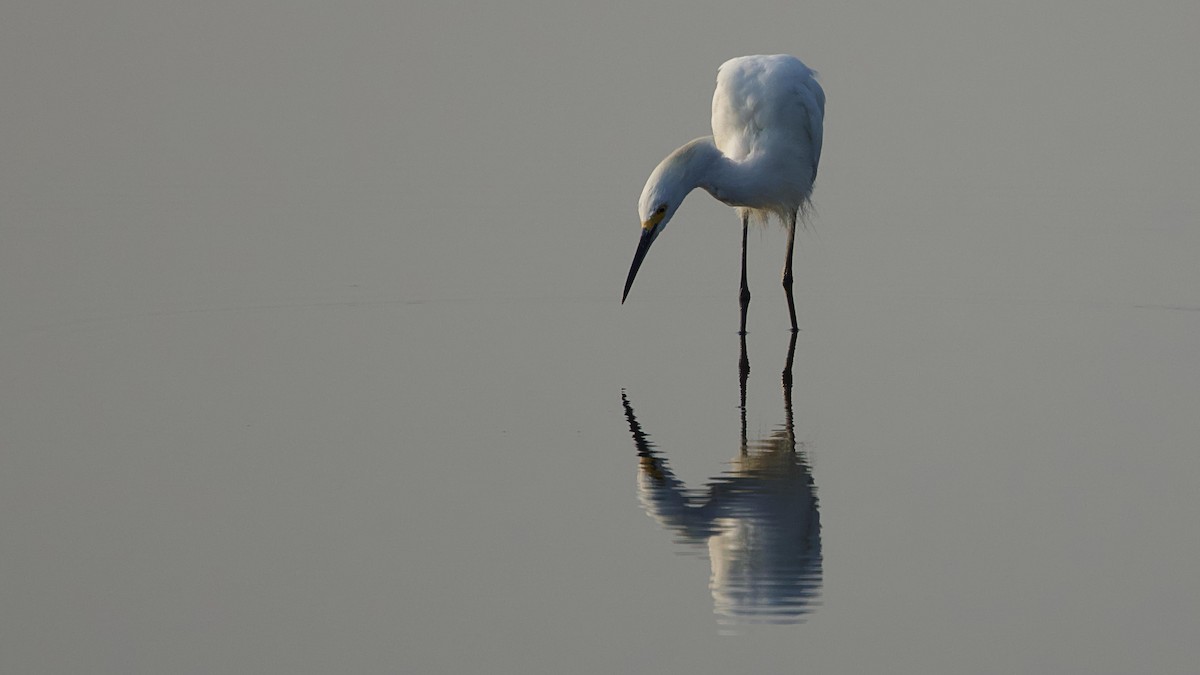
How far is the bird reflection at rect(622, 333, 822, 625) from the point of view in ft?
23.2

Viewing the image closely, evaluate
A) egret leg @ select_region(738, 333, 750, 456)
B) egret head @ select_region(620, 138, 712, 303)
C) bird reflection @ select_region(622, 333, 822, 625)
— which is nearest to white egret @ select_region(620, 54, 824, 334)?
egret head @ select_region(620, 138, 712, 303)

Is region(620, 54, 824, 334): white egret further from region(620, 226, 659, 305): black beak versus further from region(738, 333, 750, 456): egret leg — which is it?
region(738, 333, 750, 456): egret leg

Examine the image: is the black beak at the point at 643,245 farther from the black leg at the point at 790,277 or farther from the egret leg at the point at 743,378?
the black leg at the point at 790,277

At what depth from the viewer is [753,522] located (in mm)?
7957

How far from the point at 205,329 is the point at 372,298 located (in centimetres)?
184

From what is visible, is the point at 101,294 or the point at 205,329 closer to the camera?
the point at 205,329

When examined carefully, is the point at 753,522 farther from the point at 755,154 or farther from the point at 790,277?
the point at 790,277

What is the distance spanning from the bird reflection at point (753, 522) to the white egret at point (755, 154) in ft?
7.27

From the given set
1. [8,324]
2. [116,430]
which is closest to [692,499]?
[116,430]

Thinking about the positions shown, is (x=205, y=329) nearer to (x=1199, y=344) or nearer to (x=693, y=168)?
(x=693, y=168)

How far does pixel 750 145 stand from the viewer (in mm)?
12258

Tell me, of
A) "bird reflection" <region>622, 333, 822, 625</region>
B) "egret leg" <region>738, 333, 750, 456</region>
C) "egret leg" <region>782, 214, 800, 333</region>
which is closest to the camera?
"bird reflection" <region>622, 333, 822, 625</region>

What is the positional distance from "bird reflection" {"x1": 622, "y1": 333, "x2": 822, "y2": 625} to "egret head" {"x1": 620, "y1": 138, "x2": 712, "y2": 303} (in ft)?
6.13

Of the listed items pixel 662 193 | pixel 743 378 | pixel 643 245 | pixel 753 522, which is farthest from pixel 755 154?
pixel 753 522
